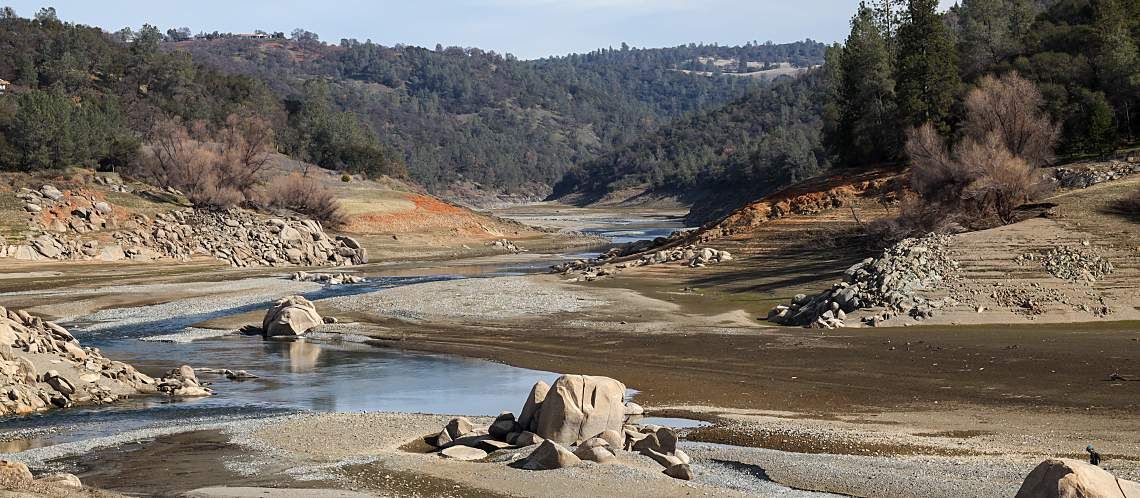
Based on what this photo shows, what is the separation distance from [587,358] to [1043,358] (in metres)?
11.5

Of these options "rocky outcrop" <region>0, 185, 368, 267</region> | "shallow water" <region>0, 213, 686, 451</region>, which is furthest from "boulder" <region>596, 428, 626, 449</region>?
"rocky outcrop" <region>0, 185, 368, 267</region>

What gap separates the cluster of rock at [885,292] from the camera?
111ft

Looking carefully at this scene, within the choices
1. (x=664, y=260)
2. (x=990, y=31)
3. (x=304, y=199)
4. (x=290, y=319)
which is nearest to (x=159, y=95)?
(x=304, y=199)

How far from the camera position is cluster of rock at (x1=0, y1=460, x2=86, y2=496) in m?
13.6

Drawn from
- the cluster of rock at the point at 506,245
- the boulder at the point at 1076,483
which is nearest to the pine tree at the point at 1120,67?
the cluster of rock at the point at 506,245

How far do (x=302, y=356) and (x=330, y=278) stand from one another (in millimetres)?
27075

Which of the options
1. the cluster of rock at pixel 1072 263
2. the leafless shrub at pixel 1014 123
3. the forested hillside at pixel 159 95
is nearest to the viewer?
the cluster of rock at pixel 1072 263

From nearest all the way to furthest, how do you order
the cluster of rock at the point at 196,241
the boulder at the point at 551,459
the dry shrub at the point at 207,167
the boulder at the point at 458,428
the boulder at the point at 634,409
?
the boulder at the point at 551,459, the boulder at the point at 458,428, the boulder at the point at 634,409, the cluster of rock at the point at 196,241, the dry shrub at the point at 207,167

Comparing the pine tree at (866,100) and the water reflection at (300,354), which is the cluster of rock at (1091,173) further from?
the water reflection at (300,354)

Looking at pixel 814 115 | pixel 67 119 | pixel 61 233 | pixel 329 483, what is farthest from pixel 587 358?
pixel 814 115

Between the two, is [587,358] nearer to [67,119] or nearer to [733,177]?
[67,119]

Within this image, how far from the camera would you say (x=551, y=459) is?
16719 millimetres

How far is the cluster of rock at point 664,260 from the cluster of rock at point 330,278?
10766 mm

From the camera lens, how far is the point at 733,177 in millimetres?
162000
